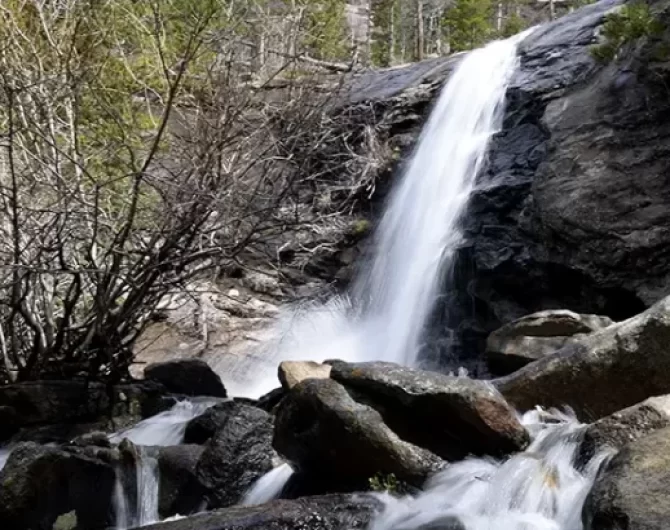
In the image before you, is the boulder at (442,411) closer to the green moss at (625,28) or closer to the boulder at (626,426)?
the boulder at (626,426)

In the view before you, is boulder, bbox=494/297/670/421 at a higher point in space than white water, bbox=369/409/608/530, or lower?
higher

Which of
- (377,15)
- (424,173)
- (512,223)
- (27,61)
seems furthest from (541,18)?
(27,61)

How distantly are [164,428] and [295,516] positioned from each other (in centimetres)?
316

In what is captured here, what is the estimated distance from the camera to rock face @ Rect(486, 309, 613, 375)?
6969 millimetres

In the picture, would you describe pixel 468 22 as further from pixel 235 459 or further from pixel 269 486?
pixel 269 486

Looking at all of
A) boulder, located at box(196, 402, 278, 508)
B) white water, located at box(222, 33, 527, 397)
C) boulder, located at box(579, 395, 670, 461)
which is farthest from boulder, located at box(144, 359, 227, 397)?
boulder, located at box(579, 395, 670, 461)

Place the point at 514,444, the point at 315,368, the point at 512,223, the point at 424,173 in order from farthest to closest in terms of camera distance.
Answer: the point at 424,173 < the point at 512,223 < the point at 315,368 < the point at 514,444

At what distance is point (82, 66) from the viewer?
7180mm

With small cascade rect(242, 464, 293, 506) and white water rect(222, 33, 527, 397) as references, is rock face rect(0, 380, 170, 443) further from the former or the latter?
white water rect(222, 33, 527, 397)

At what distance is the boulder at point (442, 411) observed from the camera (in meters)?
4.76

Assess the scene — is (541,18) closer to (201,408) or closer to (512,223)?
(512,223)

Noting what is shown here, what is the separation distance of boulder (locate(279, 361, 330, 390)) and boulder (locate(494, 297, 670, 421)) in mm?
1592

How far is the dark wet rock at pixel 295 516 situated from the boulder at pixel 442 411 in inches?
26.2

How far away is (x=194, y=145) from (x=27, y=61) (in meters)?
2.14
